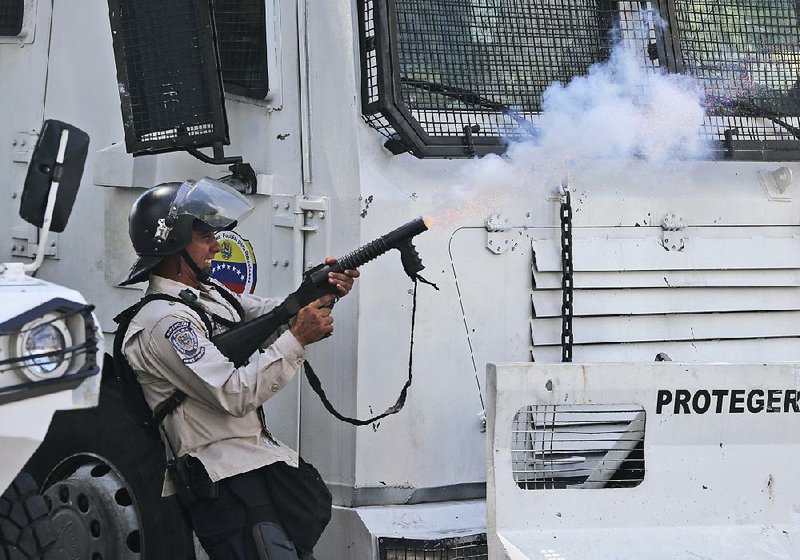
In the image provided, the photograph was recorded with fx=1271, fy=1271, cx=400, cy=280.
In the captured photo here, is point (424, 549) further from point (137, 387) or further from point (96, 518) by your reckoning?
point (96, 518)

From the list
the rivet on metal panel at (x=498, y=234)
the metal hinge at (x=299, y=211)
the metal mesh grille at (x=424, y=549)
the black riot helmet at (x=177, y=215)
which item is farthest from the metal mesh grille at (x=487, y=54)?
the metal mesh grille at (x=424, y=549)

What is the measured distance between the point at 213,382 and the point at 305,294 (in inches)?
17.3

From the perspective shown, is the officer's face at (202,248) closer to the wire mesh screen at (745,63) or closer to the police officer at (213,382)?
the police officer at (213,382)

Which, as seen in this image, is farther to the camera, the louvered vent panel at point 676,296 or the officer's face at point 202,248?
the louvered vent panel at point 676,296

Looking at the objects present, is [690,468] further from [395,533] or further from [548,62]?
[548,62]

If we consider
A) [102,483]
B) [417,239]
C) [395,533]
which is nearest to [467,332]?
[417,239]

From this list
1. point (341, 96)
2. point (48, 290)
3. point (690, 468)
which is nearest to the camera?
point (48, 290)

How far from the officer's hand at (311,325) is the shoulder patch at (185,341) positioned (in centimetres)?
30

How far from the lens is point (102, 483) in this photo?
14.9 feet

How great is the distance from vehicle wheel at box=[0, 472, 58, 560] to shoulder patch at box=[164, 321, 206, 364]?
0.59 m

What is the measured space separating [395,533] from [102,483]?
3.60 ft

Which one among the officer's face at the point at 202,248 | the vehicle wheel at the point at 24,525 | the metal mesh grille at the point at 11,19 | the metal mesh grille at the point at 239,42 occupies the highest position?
the metal mesh grille at the point at 11,19

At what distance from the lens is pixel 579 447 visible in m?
4.30

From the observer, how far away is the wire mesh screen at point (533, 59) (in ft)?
14.4
